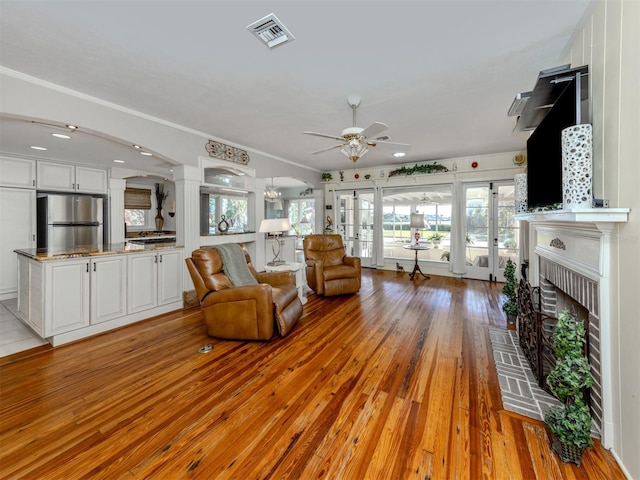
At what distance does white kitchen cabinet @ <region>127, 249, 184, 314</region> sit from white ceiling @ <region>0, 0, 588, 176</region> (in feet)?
5.71

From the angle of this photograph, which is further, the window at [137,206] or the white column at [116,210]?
the window at [137,206]

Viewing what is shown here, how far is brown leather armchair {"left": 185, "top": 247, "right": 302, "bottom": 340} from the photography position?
2758mm

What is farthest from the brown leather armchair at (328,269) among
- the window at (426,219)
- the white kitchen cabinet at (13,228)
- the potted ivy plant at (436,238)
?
the white kitchen cabinet at (13,228)

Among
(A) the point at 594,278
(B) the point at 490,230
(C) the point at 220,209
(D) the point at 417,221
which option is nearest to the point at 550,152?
(A) the point at 594,278

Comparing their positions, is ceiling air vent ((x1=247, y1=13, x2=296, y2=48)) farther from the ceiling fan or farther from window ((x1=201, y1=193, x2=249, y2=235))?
window ((x1=201, y1=193, x2=249, y2=235))

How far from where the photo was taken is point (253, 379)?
2148mm

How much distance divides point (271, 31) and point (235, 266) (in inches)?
91.5

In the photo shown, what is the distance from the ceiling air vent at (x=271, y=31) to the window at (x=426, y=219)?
5.02 m

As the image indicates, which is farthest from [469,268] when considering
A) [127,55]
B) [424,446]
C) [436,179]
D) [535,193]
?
[127,55]

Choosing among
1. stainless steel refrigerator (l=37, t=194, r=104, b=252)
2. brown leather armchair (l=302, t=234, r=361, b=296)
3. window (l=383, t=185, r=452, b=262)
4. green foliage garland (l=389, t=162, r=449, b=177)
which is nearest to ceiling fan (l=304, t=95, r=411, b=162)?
brown leather armchair (l=302, t=234, r=361, b=296)

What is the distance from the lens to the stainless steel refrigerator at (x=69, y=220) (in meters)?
4.78

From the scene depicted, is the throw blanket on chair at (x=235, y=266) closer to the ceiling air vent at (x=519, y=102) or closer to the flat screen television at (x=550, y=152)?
the flat screen television at (x=550, y=152)

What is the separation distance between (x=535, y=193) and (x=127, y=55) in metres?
3.73

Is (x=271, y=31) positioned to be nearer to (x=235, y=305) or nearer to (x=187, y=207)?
(x=235, y=305)
